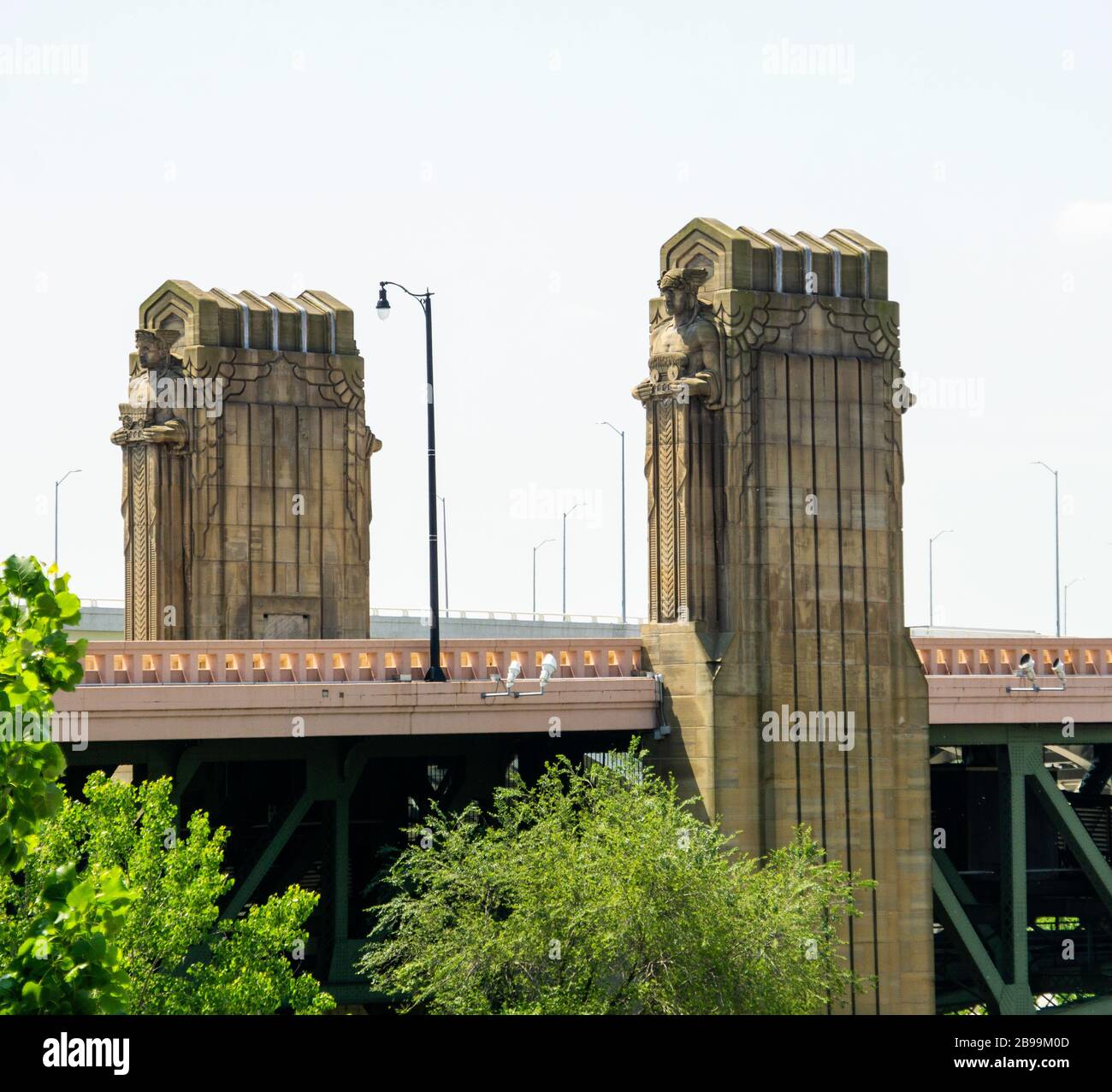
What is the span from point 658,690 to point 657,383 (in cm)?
542

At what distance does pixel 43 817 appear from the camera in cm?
1698

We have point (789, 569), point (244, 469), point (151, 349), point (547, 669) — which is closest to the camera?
point (547, 669)

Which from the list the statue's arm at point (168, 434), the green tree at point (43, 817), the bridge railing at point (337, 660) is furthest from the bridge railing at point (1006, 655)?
the green tree at point (43, 817)

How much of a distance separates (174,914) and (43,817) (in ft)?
43.4

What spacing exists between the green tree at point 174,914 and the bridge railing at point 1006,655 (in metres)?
15.4

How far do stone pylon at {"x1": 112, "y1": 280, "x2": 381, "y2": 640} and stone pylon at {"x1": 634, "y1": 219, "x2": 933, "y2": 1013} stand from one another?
1058 centimetres

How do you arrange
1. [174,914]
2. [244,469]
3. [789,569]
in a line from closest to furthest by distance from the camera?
[174,914] < [789,569] < [244,469]

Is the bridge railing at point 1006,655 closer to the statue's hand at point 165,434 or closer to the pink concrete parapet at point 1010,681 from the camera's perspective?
the pink concrete parapet at point 1010,681

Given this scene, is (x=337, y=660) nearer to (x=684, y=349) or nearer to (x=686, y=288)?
(x=684, y=349)

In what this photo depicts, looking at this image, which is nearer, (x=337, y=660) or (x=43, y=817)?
(x=43, y=817)

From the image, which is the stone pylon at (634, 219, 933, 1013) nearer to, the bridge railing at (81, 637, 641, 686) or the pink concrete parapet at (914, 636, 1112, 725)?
the bridge railing at (81, 637, 641, 686)

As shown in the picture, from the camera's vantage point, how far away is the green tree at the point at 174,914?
2936cm

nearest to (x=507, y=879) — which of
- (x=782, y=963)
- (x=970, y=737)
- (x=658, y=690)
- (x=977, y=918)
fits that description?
(x=782, y=963)

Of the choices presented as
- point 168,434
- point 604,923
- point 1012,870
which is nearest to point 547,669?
point 604,923
